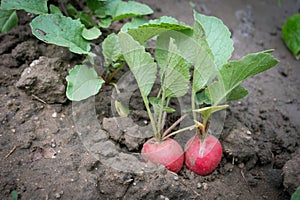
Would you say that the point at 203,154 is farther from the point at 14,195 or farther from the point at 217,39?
the point at 14,195

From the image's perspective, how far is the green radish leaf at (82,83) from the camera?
1429mm

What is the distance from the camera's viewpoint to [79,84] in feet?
4.81

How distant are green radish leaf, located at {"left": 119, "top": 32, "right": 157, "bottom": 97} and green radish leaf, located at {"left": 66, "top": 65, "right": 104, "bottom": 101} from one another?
0.60 feet

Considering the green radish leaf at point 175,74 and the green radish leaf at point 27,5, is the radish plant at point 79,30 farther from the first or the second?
the green radish leaf at point 175,74

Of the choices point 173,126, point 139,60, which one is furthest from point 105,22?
point 173,126

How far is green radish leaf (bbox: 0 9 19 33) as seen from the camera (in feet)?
5.36

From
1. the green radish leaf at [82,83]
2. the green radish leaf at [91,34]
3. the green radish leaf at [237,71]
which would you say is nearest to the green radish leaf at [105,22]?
the green radish leaf at [91,34]

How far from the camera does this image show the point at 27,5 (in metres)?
1.54

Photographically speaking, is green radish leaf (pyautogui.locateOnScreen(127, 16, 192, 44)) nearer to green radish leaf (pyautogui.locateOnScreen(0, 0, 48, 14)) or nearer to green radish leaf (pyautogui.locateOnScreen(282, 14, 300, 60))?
green radish leaf (pyautogui.locateOnScreen(0, 0, 48, 14))

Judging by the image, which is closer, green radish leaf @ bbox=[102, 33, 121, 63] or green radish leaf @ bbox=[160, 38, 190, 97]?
green radish leaf @ bbox=[160, 38, 190, 97]

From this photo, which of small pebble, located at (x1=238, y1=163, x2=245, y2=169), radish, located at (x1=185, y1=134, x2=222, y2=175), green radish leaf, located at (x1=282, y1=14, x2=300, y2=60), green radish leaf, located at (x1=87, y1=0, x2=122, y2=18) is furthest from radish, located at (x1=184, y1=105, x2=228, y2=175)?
green radish leaf, located at (x1=282, y1=14, x2=300, y2=60)

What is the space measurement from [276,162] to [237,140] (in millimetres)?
188

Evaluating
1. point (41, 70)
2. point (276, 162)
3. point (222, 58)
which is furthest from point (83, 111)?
point (276, 162)

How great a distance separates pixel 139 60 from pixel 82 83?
0.88ft
